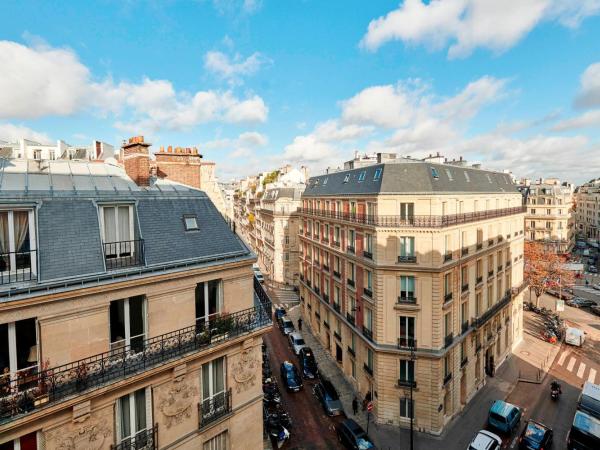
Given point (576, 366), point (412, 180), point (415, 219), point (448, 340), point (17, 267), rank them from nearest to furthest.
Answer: point (17, 267) → point (415, 219) → point (448, 340) → point (412, 180) → point (576, 366)

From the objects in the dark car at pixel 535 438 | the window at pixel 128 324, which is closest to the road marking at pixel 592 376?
the dark car at pixel 535 438

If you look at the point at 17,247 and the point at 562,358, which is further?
the point at 562,358

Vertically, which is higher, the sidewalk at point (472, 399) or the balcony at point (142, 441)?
the balcony at point (142, 441)

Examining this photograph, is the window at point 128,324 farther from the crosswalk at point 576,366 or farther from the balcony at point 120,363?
the crosswalk at point 576,366

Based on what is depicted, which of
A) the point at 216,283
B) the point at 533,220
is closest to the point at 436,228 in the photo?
the point at 216,283

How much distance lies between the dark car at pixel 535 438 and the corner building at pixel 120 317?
16.9 m

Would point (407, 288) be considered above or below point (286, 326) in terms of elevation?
above

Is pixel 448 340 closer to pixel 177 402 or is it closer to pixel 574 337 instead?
pixel 177 402

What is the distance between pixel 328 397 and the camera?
2367 cm

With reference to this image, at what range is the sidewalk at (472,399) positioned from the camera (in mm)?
21156

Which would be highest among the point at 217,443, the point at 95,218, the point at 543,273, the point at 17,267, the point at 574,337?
the point at 95,218

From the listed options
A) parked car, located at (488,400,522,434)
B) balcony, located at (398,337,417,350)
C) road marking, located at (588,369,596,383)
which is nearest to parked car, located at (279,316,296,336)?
balcony, located at (398,337,417,350)

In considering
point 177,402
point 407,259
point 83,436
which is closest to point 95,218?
point 83,436

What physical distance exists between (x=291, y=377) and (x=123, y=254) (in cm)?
1999
